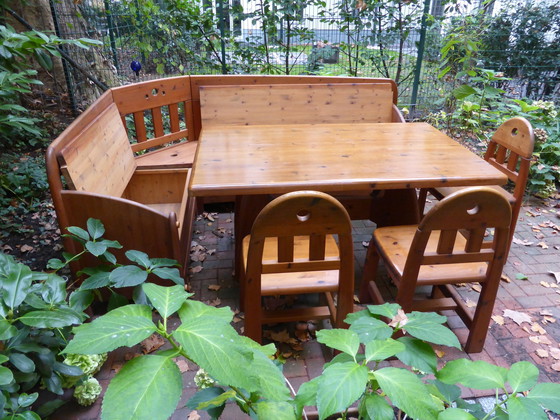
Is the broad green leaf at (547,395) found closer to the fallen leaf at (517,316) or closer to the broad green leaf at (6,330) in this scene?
the broad green leaf at (6,330)

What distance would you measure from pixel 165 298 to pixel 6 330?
2.93ft

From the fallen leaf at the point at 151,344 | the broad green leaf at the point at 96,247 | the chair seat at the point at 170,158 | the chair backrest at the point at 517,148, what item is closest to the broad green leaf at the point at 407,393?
the broad green leaf at the point at 96,247

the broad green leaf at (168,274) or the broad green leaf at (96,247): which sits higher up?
the broad green leaf at (96,247)

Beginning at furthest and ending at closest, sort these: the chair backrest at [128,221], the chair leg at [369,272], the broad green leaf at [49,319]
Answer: the chair leg at [369,272] → the chair backrest at [128,221] → the broad green leaf at [49,319]

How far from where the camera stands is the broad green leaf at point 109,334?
0.65m

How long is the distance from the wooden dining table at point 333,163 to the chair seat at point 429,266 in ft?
1.06

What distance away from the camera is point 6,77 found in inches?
83.6

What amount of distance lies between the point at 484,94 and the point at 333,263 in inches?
197

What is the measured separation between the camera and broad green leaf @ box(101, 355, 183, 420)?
1.89 ft

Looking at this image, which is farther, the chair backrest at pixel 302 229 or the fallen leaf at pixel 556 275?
Result: the fallen leaf at pixel 556 275

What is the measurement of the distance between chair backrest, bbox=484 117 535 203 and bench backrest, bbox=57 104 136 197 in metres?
2.85

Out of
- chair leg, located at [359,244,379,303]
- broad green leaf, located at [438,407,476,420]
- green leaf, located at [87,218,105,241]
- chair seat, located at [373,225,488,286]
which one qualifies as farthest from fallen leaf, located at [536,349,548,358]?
green leaf, located at [87,218,105,241]

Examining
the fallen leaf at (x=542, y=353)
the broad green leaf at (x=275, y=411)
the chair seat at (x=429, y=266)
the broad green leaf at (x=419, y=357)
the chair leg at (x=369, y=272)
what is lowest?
the fallen leaf at (x=542, y=353)

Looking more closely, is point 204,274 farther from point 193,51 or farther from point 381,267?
point 193,51
